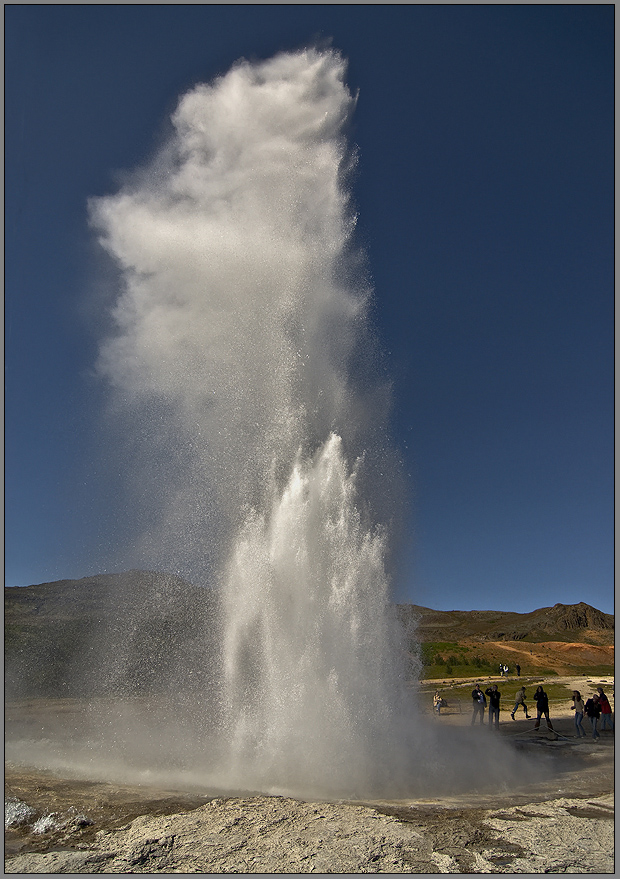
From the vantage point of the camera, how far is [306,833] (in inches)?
273

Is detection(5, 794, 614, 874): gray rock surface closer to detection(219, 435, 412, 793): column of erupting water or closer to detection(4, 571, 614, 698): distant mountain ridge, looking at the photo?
detection(219, 435, 412, 793): column of erupting water

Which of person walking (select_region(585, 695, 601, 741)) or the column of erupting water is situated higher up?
the column of erupting water

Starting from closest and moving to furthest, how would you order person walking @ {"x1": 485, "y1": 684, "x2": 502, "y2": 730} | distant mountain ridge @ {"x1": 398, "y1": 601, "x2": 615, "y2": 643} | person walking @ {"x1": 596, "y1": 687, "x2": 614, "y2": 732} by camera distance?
1. person walking @ {"x1": 596, "y1": 687, "x2": 614, "y2": 732}
2. person walking @ {"x1": 485, "y1": 684, "x2": 502, "y2": 730}
3. distant mountain ridge @ {"x1": 398, "y1": 601, "x2": 615, "y2": 643}

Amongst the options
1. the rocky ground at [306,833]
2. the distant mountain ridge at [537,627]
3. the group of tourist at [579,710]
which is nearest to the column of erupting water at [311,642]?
the rocky ground at [306,833]

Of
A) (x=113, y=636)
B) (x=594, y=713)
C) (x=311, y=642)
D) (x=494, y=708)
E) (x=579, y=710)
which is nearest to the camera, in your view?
(x=311, y=642)

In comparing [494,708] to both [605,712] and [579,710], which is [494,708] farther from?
[605,712]

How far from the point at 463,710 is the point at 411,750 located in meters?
11.2

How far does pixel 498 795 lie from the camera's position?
9.22 meters

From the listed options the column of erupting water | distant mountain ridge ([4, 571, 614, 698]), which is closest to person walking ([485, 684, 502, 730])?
distant mountain ridge ([4, 571, 614, 698])

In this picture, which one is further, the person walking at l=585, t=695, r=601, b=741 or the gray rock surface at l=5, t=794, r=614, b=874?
the person walking at l=585, t=695, r=601, b=741

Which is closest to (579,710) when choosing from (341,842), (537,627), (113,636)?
(341,842)

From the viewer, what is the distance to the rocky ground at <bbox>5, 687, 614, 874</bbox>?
6.27 m

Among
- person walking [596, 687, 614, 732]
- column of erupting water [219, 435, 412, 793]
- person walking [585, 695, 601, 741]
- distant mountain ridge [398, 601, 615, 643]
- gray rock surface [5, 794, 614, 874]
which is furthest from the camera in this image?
distant mountain ridge [398, 601, 615, 643]

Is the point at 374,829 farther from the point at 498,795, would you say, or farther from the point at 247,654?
the point at 247,654
